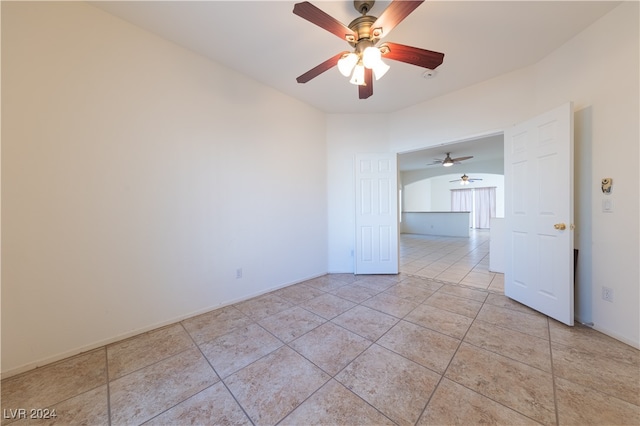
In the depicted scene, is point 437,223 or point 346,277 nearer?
point 346,277

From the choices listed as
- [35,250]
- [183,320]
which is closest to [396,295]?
[183,320]

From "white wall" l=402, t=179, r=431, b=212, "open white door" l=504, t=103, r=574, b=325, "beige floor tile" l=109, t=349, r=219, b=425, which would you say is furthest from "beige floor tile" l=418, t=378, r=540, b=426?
"white wall" l=402, t=179, r=431, b=212

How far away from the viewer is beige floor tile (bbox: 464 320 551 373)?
1.64 metres

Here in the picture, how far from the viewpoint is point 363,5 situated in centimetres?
171

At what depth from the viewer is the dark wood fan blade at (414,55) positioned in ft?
5.41

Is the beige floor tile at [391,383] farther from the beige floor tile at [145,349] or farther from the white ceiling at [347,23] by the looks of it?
the white ceiling at [347,23]

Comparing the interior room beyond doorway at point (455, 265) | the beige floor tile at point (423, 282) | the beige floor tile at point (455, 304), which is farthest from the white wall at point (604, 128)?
the beige floor tile at point (423, 282)

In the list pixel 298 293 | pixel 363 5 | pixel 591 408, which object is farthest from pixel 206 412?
pixel 363 5

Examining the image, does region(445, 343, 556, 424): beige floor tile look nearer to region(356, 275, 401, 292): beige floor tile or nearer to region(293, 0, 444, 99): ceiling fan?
region(356, 275, 401, 292): beige floor tile

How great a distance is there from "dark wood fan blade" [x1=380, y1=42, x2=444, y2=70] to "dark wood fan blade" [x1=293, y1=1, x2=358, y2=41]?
303 mm

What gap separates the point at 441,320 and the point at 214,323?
2298 mm

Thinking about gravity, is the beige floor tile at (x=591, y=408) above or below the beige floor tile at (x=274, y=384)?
above

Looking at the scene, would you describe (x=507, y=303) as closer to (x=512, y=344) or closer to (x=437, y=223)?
(x=512, y=344)

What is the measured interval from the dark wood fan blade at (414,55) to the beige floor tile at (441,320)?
229 centimetres
